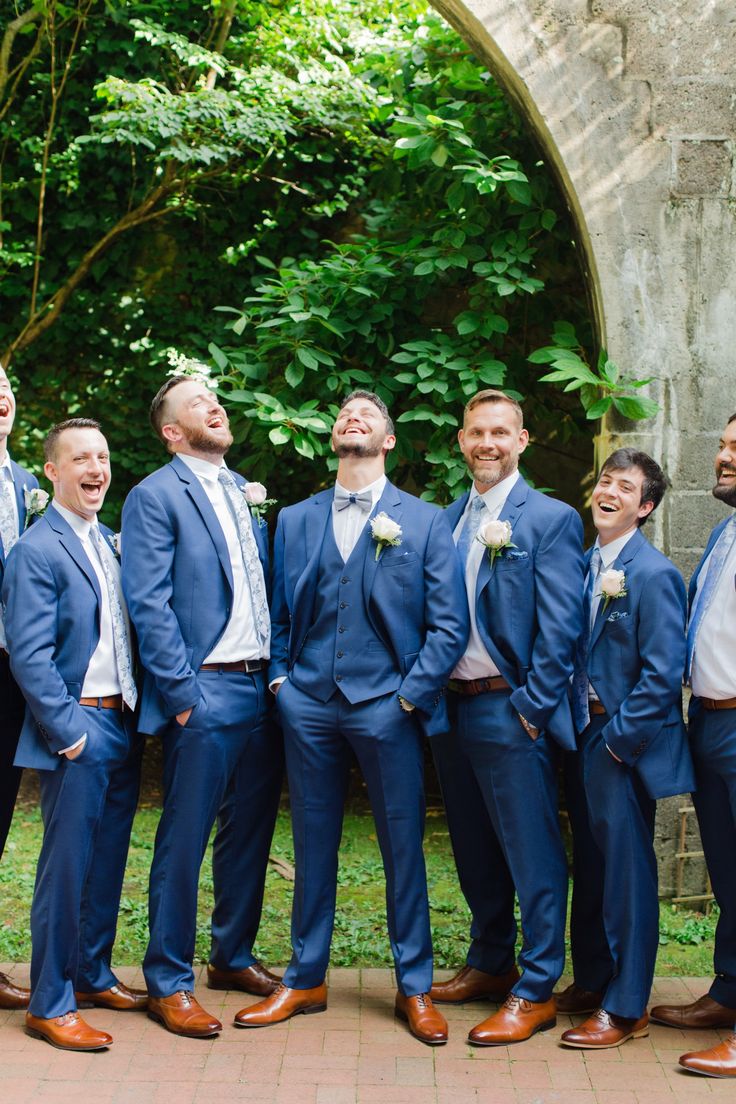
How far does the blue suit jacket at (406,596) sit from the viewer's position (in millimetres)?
4289

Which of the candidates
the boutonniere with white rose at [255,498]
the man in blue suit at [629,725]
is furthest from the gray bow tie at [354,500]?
the man in blue suit at [629,725]

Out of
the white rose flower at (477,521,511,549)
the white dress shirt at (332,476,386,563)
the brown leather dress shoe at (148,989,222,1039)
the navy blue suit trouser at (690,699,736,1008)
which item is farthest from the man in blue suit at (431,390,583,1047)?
the brown leather dress shoe at (148,989,222,1039)

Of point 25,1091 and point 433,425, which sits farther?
point 433,425

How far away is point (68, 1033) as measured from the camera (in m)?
4.12

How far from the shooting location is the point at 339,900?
5996 millimetres

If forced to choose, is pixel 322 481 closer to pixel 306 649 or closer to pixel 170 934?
pixel 306 649

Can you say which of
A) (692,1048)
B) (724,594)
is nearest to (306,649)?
(724,594)

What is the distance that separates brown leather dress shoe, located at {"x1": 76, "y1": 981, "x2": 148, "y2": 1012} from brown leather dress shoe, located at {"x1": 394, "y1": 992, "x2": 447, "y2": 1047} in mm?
1016

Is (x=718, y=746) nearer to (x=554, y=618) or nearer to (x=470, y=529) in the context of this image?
(x=554, y=618)

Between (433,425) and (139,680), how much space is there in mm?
2597

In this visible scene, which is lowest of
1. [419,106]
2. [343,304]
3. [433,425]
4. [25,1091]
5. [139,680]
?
[25,1091]

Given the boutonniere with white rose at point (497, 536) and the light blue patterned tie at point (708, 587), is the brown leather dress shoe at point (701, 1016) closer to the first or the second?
the light blue patterned tie at point (708, 587)

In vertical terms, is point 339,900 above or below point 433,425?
below

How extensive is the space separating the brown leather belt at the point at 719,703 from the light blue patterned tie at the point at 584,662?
0.43m
